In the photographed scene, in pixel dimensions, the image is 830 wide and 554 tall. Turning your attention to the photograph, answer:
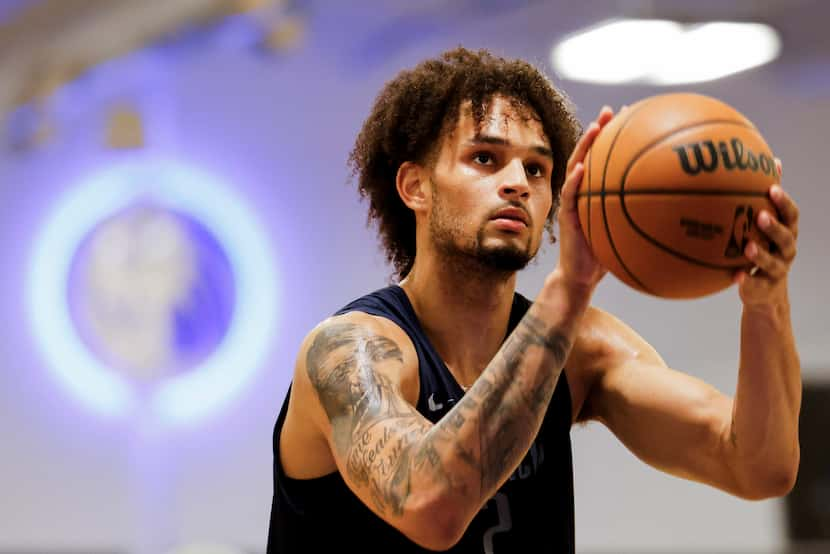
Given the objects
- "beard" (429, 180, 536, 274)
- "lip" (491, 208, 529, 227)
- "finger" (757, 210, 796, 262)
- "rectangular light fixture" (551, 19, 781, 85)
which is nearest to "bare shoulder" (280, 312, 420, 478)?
"beard" (429, 180, 536, 274)

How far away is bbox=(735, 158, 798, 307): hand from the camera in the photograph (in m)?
1.67

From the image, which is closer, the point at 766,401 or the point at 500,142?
the point at 766,401

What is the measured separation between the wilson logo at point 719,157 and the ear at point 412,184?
0.87 meters

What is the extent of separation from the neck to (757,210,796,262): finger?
75 cm

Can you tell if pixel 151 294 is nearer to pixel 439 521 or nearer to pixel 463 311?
pixel 463 311

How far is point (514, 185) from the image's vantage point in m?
2.21

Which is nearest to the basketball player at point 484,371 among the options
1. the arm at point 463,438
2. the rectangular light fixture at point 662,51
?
the arm at point 463,438

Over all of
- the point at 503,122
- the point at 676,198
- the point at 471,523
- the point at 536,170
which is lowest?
the point at 471,523

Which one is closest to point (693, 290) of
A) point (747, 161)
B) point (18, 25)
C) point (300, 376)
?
point (747, 161)

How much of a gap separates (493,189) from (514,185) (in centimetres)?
6

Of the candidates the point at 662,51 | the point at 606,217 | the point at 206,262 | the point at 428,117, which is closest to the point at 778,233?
the point at 606,217

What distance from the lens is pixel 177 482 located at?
16.6 feet

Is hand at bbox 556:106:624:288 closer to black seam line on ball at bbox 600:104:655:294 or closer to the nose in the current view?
black seam line on ball at bbox 600:104:655:294

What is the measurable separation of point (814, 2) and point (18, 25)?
423 cm
